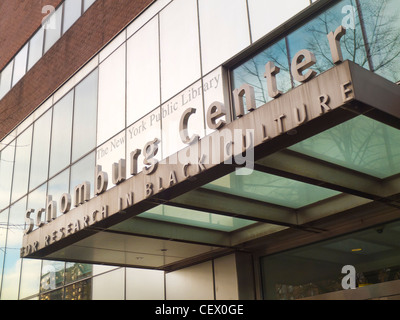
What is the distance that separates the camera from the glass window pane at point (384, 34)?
28.5ft

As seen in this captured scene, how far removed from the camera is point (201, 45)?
43.0 ft

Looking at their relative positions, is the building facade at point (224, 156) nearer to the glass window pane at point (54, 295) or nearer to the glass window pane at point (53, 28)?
the glass window pane at point (54, 295)

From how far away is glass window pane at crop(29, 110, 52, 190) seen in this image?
19.3 m

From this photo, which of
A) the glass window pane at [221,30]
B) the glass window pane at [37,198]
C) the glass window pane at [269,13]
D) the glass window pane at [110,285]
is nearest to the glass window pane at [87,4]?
the glass window pane at [37,198]

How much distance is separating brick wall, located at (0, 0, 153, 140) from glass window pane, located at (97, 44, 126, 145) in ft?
3.64

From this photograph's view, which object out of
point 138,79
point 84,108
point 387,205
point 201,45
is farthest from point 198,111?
point 84,108

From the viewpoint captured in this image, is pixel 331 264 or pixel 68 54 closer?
pixel 331 264

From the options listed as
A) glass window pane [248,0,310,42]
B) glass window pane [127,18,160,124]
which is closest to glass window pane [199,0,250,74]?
glass window pane [248,0,310,42]

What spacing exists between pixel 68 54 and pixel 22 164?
4.89 metres

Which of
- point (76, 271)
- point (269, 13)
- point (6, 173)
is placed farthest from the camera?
point (6, 173)

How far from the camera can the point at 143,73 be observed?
594 inches

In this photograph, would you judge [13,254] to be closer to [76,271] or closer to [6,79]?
[76,271]

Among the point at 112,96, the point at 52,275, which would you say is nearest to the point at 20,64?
the point at 112,96

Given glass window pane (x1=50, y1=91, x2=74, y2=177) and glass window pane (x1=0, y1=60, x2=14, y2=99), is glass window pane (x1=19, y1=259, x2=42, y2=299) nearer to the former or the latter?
glass window pane (x1=50, y1=91, x2=74, y2=177)
